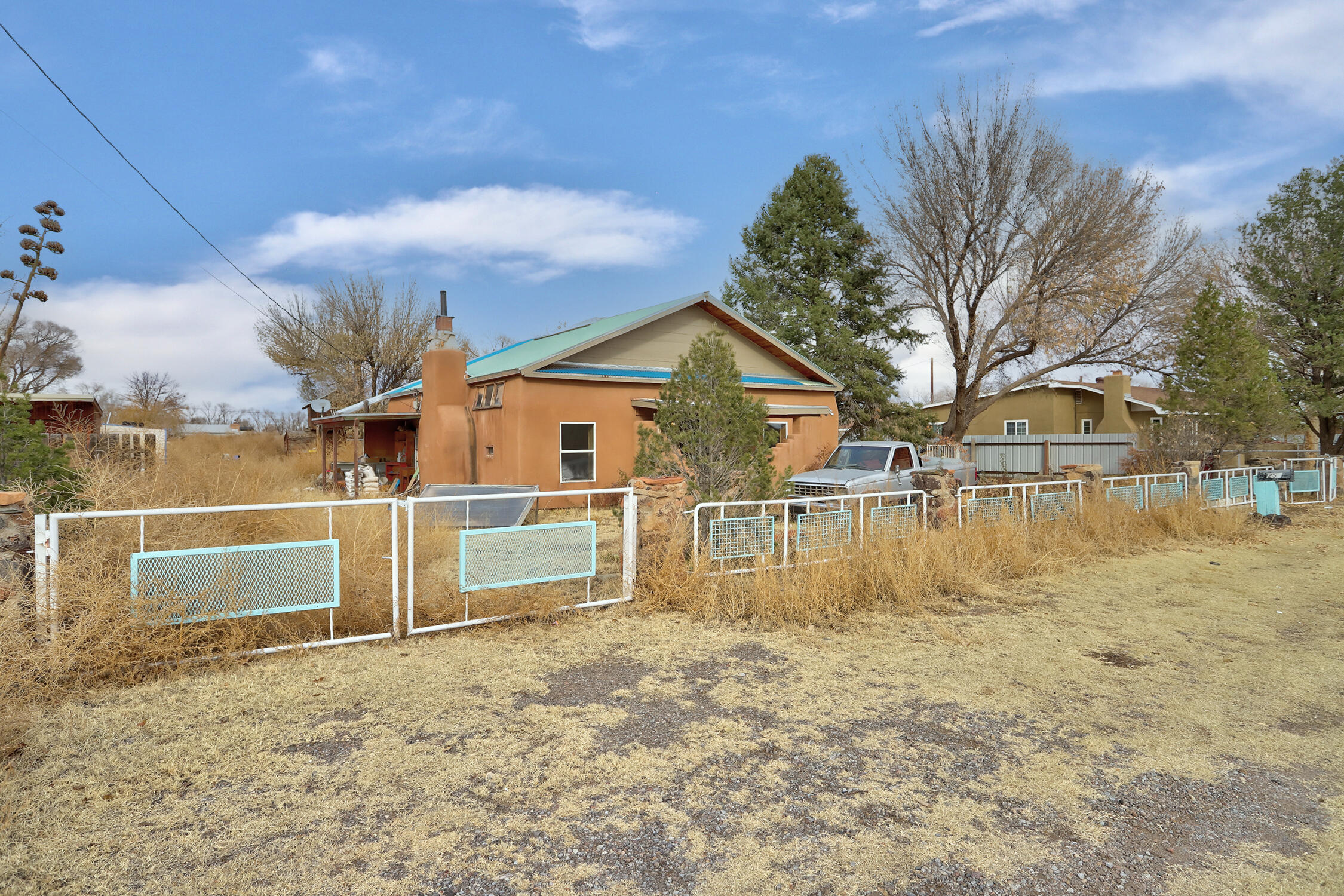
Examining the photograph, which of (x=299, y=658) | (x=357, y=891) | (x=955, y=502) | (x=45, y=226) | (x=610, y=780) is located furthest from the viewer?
(x=45, y=226)

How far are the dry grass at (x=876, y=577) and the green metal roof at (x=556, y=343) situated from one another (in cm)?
893

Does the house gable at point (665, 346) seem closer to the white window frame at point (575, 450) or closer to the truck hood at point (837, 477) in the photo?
the white window frame at point (575, 450)

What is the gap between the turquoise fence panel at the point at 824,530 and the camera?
27.5 ft

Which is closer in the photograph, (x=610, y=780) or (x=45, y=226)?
(x=610, y=780)

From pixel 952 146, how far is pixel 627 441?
15.4 metres

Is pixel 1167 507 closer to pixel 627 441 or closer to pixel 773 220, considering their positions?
pixel 627 441

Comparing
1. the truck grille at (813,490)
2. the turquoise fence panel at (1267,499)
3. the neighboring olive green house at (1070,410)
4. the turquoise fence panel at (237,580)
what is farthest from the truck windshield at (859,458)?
the neighboring olive green house at (1070,410)

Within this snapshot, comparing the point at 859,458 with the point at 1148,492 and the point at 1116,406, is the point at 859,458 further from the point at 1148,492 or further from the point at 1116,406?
the point at 1116,406

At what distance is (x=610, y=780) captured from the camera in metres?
3.84

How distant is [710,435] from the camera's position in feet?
29.9

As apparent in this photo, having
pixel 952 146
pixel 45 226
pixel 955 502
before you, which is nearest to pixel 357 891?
pixel 955 502

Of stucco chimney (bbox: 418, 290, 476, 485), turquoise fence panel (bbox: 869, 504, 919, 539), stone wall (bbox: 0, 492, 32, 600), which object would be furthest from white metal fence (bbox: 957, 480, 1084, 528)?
stucco chimney (bbox: 418, 290, 476, 485)

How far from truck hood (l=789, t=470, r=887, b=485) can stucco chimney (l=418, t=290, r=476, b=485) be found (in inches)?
337

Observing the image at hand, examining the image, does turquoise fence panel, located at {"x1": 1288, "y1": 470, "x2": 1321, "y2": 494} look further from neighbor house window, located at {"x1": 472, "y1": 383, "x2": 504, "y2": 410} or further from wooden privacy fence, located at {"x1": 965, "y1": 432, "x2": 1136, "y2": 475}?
neighbor house window, located at {"x1": 472, "y1": 383, "x2": 504, "y2": 410}
